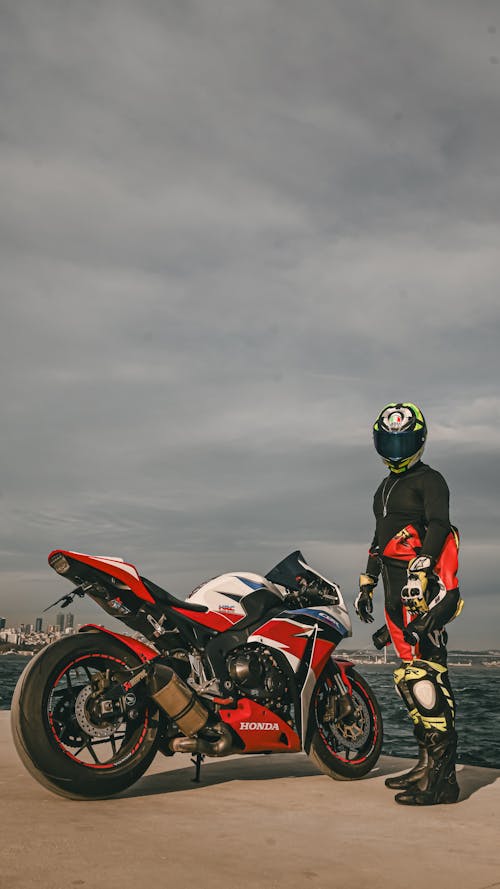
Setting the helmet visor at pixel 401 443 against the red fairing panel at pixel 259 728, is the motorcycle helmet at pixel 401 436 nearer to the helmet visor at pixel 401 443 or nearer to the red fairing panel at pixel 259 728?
the helmet visor at pixel 401 443

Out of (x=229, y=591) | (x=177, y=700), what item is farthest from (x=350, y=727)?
(x=177, y=700)

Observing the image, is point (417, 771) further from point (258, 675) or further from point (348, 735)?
point (258, 675)

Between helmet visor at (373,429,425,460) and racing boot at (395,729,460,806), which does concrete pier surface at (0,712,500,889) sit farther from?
helmet visor at (373,429,425,460)

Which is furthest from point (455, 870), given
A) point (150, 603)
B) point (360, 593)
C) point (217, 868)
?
point (360, 593)

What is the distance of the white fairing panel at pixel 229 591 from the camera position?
5227 millimetres

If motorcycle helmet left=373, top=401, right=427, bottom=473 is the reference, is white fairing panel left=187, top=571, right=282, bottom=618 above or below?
below

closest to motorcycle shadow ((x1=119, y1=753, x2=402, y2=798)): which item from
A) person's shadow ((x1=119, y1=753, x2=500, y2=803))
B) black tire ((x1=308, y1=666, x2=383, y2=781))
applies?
person's shadow ((x1=119, y1=753, x2=500, y2=803))

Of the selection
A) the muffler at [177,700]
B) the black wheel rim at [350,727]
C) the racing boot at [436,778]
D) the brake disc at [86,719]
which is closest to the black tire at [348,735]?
the black wheel rim at [350,727]

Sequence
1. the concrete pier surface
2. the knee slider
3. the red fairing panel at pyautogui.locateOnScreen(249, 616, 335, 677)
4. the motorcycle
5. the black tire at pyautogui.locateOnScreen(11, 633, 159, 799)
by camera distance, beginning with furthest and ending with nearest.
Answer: the red fairing panel at pyautogui.locateOnScreen(249, 616, 335, 677) → the knee slider → the motorcycle → the black tire at pyautogui.locateOnScreen(11, 633, 159, 799) → the concrete pier surface

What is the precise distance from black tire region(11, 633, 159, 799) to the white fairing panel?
27.0 inches

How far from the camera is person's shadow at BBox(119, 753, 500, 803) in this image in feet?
16.8

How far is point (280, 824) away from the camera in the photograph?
4109 mm

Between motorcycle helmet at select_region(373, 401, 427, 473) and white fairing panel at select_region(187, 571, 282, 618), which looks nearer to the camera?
white fairing panel at select_region(187, 571, 282, 618)

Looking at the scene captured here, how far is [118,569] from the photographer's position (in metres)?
4.70
